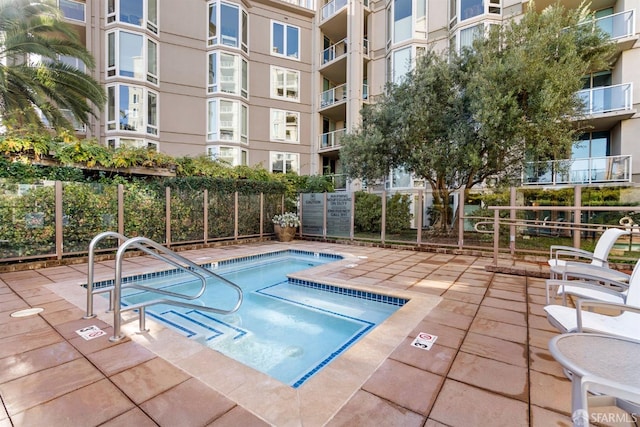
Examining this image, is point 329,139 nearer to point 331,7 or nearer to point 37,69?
point 331,7

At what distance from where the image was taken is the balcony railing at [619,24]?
34.4 feet

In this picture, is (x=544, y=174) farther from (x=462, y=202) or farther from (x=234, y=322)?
(x=234, y=322)

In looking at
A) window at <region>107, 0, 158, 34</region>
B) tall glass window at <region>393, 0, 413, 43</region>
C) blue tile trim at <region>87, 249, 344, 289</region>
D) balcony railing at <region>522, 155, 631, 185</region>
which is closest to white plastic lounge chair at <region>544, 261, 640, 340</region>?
blue tile trim at <region>87, 249, 344, 289</region>

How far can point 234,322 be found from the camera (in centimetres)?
399

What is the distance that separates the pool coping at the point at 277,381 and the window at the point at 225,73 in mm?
14770

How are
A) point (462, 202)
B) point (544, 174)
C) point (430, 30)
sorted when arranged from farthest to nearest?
point (430, 30)
point (544, 174)
point (462, 202)

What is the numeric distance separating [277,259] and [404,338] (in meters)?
5.59

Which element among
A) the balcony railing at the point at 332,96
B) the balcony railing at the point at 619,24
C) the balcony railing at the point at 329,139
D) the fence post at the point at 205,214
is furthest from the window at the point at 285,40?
the balcony railing at the point at 619,24

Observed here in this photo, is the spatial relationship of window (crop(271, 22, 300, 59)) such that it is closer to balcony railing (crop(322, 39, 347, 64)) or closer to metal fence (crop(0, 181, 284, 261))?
balcony railing (crop(322, 39, 347, 64))

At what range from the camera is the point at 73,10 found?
1409cm

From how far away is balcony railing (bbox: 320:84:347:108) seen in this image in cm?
1759

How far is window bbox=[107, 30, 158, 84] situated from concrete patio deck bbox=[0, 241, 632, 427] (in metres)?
13.6

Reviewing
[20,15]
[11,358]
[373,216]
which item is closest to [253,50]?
[20,15]

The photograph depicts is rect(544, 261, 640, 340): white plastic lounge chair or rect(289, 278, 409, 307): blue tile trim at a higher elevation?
rect(544, 261, 640, 340): white plastic lounge chair
